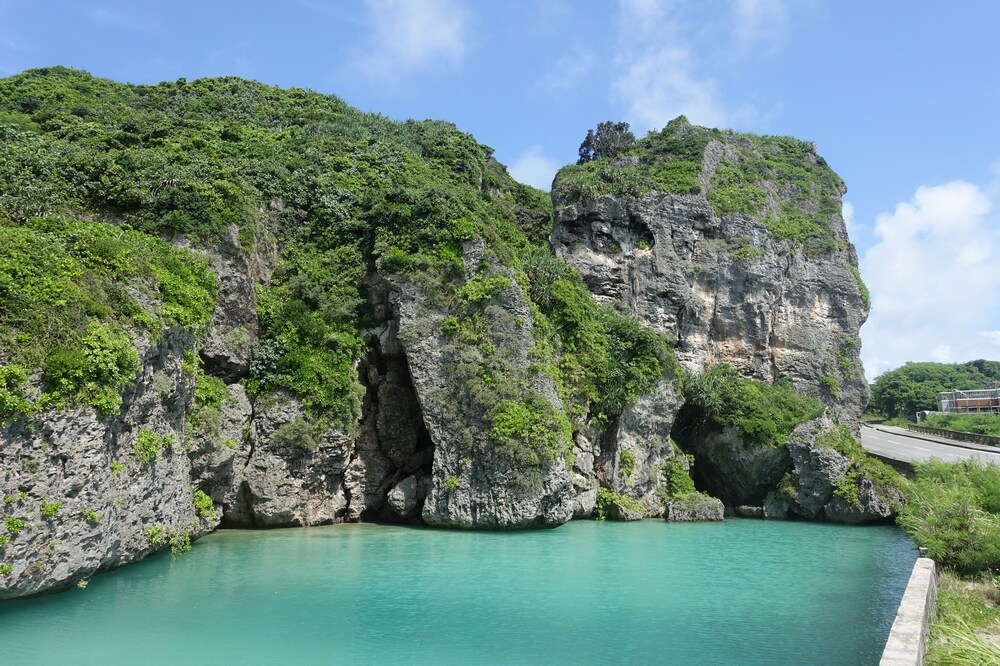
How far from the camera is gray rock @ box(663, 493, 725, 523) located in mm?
23516

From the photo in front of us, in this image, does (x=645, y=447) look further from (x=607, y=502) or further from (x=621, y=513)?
(x=621, y=513)

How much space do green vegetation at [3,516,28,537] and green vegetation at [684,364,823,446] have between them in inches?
878

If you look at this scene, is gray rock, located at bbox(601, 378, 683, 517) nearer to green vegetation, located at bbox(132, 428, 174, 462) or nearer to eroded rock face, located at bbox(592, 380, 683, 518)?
eroded rock face, located at bbox(592, 380, 683, 518)

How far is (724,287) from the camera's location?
31.5 metres

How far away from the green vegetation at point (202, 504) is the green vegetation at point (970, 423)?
151 ft

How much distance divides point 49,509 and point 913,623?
12491 mm

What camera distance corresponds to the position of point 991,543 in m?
11.2

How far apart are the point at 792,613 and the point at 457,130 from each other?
32.6 metres

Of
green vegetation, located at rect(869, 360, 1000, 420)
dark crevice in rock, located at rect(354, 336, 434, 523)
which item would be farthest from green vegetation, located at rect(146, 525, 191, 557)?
green vegetation, located at rect(869, 360, 1000, 420)

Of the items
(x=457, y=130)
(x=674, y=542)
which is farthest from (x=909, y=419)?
(x=674, y=542)

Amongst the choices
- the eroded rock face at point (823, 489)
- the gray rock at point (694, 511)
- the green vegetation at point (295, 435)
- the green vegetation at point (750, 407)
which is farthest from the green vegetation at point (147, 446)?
the eroded rock face at point (823, 489)

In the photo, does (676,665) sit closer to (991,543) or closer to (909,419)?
(991,543)

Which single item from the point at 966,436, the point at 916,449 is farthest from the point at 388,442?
the point at 966,436

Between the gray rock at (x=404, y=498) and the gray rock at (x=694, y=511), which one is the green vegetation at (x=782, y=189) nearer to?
the gray rock at (x=694, y=511)
